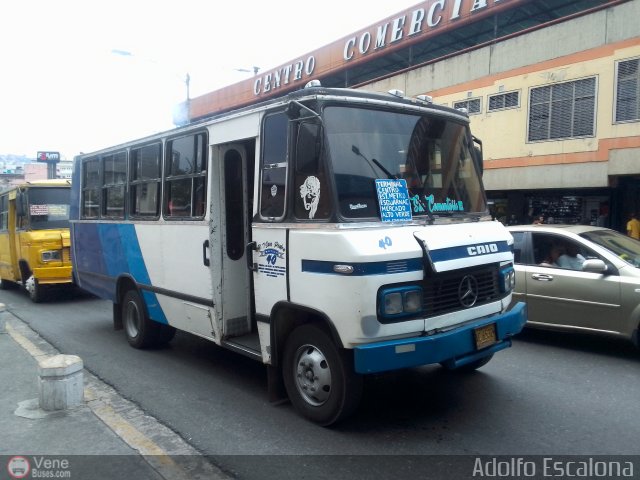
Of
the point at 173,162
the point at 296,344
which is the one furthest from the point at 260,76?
the point at 296,344

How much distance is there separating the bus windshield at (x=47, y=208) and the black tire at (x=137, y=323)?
514cm

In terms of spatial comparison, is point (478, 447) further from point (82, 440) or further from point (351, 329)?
point (82, 440)

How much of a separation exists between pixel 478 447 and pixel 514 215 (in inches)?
602

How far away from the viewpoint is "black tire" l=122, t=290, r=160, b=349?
275 inches

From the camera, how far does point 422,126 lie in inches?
191

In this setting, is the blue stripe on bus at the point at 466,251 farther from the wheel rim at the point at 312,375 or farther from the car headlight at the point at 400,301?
the wheel rim at the point at 312,375

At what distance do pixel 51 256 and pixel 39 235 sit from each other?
1.73 ft

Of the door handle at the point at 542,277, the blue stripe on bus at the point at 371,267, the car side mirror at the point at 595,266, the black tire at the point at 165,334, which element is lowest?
the black tire at the point at 165,334

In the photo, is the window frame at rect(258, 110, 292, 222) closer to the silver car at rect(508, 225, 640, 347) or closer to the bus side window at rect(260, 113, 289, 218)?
the bus side window at rect(260, 113, 289, 218)

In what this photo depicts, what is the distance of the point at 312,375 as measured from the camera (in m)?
4.41

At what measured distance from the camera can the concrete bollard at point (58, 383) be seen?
15.4 ft

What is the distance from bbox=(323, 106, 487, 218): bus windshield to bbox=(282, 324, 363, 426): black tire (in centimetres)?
109

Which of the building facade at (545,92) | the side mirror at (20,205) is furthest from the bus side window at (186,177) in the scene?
the building facade at (545,92)

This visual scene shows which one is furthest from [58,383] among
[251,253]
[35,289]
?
[35,289]
